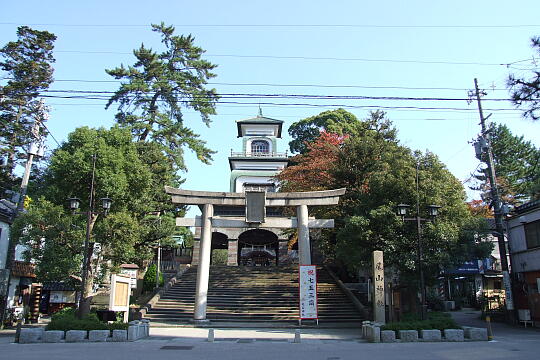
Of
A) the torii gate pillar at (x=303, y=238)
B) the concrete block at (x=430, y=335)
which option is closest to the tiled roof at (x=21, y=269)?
the torii gate pillar at (x=303, y=238)

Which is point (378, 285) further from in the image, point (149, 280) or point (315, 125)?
point (315, 125)

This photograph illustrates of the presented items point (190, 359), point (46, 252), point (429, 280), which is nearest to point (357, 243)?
point (429, 280)

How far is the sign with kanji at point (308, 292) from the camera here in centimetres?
1802

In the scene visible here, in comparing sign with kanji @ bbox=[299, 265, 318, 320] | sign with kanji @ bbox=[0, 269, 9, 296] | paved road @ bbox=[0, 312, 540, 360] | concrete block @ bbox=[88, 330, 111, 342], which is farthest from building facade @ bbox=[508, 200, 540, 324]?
sign with kanji @ bbox=[0, 269, 9, 296]

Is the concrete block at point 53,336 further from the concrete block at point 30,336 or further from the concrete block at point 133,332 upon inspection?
the concrete block at point 133,332

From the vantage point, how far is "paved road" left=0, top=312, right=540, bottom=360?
11.1 m

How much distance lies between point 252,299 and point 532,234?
49.4 ft

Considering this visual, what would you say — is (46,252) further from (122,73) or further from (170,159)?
(122,73)

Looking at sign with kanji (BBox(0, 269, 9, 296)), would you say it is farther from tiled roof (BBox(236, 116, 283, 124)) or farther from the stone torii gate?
tiled roof (BBox(236, 116, 283, 124))

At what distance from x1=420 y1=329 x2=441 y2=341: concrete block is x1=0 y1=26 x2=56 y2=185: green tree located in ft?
88.5

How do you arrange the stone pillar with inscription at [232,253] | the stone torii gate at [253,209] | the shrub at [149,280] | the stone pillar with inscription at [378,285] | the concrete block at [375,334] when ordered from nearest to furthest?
1. the concrete block at [375,334]
2. the stone pillar with inscription at [378,285]
3. the stone torii gate at [253,209]
4. the shrub at [149,280]
5. the stone pillar with inscription at [232,253]

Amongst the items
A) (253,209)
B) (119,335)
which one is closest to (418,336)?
(119,335)

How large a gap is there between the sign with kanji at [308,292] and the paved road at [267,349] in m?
1.73

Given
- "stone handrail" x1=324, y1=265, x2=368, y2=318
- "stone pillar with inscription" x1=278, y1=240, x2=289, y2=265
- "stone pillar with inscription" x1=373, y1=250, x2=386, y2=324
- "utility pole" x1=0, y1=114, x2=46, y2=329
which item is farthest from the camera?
"stone pillar with inscription" x1=278, y1=240, x2=289, y2=265
